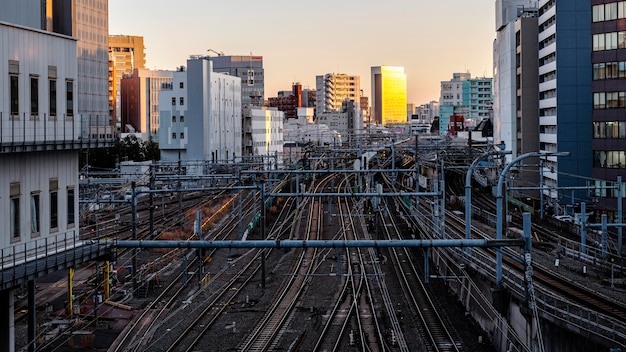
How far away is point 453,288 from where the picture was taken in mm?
21094

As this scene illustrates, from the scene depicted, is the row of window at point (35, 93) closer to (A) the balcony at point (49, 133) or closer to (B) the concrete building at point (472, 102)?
Answer: (A) the balcony at point (49, 133)

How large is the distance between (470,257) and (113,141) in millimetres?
9063

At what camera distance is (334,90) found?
162625mm

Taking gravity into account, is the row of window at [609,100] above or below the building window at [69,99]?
above

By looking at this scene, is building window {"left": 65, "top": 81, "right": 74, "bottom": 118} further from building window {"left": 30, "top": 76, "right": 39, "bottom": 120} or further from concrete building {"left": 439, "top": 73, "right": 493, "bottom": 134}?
concrete building {"left": 439, "top": 73, "right": 493, "bottom": 134}

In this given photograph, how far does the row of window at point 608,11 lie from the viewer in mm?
33031

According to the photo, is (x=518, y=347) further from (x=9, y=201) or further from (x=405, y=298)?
(x=9, y=201)

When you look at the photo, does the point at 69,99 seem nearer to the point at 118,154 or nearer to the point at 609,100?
the point at 609,100

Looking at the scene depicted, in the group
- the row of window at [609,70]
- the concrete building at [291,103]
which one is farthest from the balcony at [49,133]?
the concrete building at [291,103]

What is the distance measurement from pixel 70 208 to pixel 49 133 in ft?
4.60

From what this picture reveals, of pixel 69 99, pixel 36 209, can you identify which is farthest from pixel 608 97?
pixel 36 209

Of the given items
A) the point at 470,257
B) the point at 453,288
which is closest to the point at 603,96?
the point at 453,288

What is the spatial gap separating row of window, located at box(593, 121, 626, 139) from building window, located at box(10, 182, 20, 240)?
28522 mm

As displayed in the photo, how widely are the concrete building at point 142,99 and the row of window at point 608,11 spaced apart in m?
63.4
